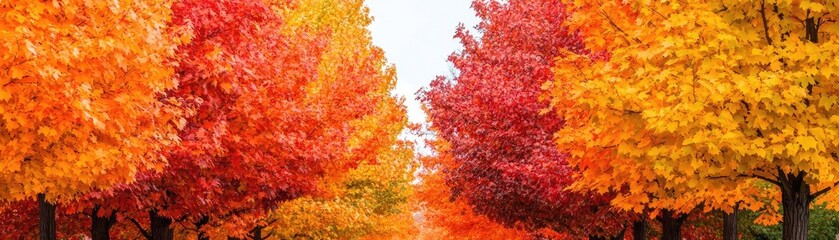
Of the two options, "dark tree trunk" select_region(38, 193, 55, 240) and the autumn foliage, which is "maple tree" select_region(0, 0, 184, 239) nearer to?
the autumn foliage

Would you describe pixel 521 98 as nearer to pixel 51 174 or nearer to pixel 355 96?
pixel 355 96

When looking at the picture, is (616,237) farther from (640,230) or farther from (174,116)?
(174,116)

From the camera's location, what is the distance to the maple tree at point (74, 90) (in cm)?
1502

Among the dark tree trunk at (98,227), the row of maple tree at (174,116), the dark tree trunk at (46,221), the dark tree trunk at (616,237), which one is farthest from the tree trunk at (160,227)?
the dark tree trunk at (616,237)

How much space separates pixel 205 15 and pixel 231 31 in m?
1.05

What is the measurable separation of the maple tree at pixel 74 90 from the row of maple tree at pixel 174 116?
3 cm

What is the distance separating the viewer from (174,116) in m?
19.3

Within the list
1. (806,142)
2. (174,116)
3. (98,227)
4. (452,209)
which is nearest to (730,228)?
→ (806,142)

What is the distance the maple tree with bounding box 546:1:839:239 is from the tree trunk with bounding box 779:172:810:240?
0.6 inches

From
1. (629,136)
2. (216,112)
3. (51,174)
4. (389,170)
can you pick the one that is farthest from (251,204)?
(389,170)

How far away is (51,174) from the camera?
1573 cm

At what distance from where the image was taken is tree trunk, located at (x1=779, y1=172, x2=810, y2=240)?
15781 millimetres

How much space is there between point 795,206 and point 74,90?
34.5 feet

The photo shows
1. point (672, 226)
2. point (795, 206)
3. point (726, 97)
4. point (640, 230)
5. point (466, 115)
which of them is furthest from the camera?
point (466, 115)
